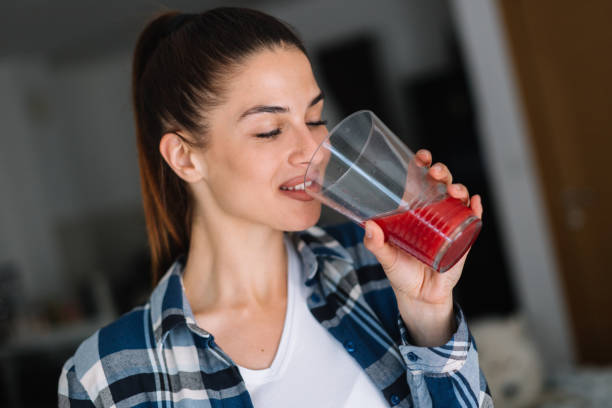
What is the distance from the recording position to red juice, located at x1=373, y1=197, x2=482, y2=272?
90 cm

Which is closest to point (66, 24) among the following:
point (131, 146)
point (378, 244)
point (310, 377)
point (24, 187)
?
point (24, 187)

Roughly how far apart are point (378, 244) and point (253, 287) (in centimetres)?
45

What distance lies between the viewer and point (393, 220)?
0.92 meters

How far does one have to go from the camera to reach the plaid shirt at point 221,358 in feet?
3.43

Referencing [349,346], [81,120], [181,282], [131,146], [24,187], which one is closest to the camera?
[349,346]

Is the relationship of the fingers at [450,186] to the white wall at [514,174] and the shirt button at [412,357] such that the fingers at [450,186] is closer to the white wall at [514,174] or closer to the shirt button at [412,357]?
the shirt button at [412,357]

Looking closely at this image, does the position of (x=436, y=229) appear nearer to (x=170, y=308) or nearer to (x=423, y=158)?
(x=423, y=158)

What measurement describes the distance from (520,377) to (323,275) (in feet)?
5.37

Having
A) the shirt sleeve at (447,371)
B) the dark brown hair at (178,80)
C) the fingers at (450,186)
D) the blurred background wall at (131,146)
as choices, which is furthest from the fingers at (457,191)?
the blurred background wall at (131,146)

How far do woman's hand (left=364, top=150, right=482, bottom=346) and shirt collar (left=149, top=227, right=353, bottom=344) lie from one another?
0.22 meters

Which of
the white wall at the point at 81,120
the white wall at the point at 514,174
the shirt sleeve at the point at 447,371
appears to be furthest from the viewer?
the white wall at the point at 81,120

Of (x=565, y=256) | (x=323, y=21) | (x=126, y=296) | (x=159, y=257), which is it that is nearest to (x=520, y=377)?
(x=565, y=256)

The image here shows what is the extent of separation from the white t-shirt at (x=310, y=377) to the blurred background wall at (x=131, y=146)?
1.67 meters

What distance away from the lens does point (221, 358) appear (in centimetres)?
110
